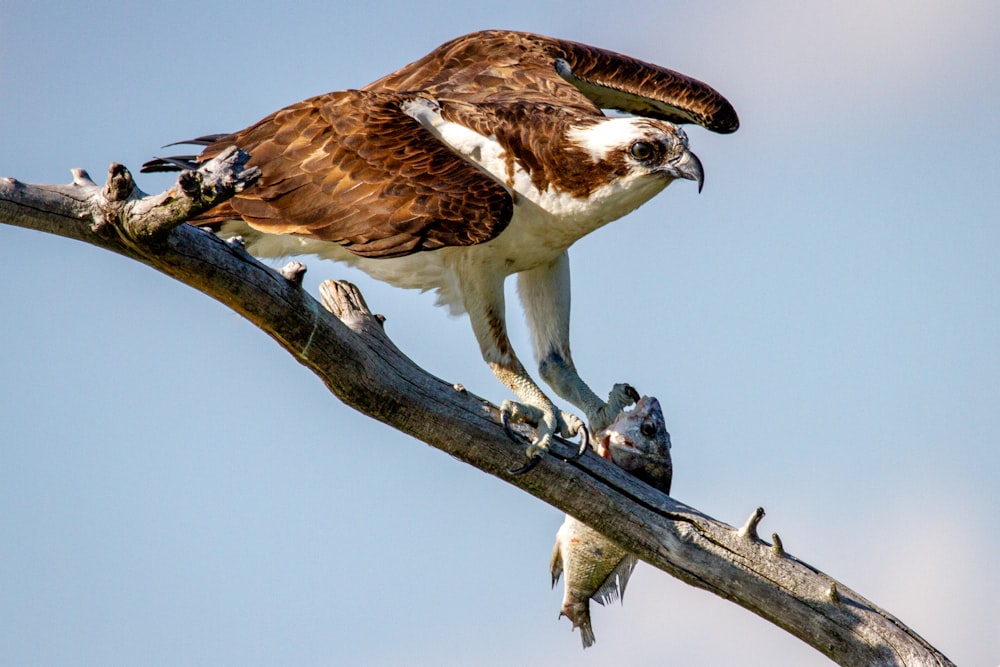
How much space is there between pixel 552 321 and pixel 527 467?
1.82 meters

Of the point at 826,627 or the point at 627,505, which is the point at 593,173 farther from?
the point at 826,627

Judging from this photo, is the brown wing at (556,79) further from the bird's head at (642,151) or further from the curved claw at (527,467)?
the curved claw at (527,467)

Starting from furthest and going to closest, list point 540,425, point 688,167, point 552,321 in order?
point 552,321 → point 688,167 → point 540,425

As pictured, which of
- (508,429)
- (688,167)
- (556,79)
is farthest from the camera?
(556,79)

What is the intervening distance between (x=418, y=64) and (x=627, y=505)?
3.58m

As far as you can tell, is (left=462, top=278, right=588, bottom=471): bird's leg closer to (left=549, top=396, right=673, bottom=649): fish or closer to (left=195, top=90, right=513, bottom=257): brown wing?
(left=549, top=396, right=673, bottom=649): fish

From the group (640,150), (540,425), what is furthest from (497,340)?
(640,150)

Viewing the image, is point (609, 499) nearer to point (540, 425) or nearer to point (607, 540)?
point (607, 540)

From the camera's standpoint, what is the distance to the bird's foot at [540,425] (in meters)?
6.44

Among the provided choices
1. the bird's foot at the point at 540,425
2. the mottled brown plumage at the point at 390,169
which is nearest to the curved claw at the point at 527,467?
the bird's foot at the point at 540,425

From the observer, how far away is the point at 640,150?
706 centimetres

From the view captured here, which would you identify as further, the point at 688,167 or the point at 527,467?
the point at 688,167

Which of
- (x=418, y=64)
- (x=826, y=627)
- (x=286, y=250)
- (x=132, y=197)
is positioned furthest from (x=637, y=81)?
(x=132, y=197)


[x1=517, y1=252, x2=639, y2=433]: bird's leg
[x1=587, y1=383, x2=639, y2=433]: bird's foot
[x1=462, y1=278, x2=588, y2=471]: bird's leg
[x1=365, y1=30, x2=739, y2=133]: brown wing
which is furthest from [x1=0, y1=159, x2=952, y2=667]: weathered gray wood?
[x1=365, y1=30, x2=739, y2=133]: brown wing
